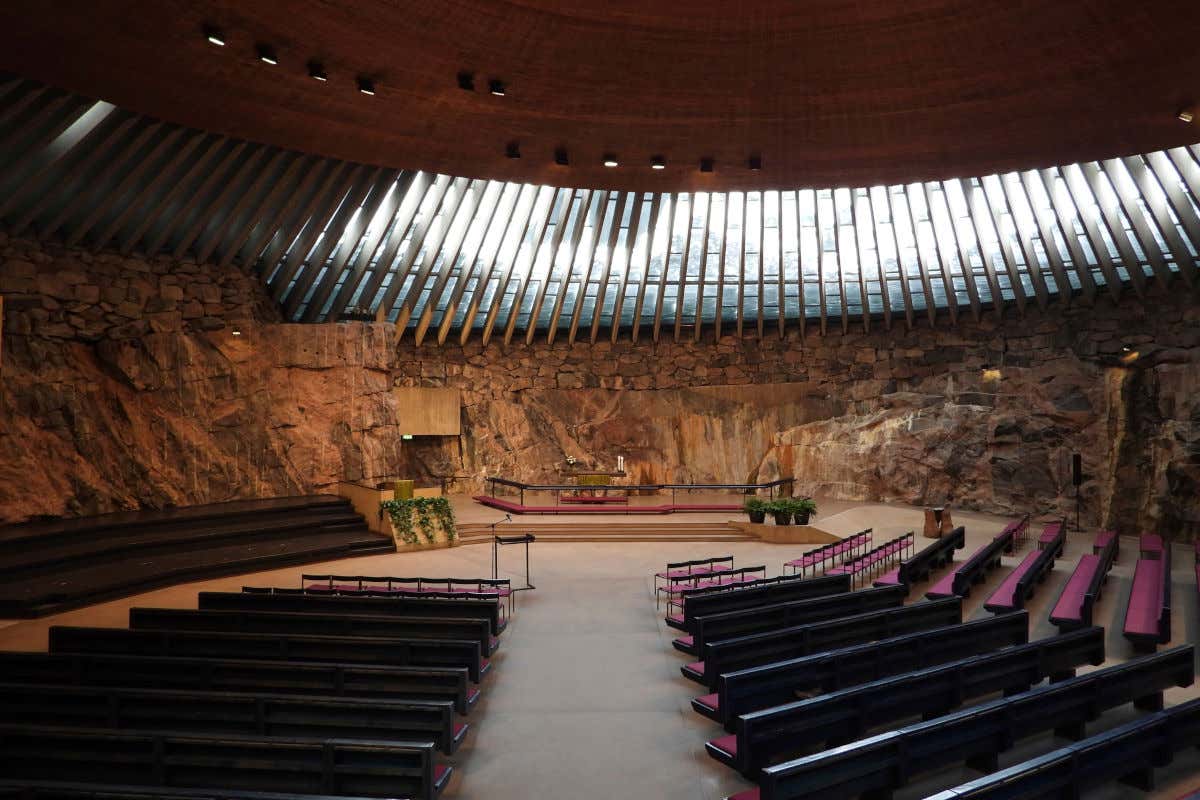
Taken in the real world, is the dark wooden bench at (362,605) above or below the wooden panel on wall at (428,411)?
below

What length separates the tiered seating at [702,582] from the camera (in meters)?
8.95

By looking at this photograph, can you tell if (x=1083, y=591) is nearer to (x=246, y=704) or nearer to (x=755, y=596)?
(x=755, y=596)

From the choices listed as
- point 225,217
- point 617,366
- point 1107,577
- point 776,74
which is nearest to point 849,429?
point 617,366

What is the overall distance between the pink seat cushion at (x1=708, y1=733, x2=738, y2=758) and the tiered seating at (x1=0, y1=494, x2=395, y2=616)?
8349mm

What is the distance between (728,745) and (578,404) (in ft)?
56.6

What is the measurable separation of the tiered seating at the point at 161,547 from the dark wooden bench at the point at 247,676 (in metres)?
4.63

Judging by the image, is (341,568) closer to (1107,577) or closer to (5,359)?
(5,359)

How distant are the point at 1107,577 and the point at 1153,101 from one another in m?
6.36

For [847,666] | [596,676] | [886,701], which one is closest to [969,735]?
[886,701]

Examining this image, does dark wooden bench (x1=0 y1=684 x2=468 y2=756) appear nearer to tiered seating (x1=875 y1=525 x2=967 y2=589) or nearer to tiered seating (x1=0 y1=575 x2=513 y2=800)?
tiered seating (x1=0 y1=575 x2=513 y2=800)

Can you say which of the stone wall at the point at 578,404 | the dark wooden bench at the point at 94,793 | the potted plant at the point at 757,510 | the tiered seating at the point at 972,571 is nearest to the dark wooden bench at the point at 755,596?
the tiered seating at the point at 972,571

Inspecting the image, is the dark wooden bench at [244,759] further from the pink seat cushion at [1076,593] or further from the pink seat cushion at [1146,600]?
the pink seat cushion at [1146,600]

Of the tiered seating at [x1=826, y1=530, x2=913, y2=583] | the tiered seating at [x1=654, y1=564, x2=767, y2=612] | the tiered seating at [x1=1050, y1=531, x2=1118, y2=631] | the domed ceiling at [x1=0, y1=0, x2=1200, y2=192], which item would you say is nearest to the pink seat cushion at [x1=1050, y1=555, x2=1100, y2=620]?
the tiered seating at [x1=1050, y1=531, x2=1118, y2=631]

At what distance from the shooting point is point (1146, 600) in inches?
317
